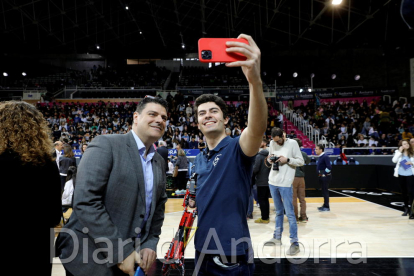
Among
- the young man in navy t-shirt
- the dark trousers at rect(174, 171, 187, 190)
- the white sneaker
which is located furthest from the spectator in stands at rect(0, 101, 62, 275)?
the dark trousers at rect(174, 171, 187, 190)

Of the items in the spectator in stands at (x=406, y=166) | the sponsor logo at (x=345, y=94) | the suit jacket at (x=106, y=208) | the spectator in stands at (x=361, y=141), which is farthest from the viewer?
the sponsor logo at (x=345, y=94)

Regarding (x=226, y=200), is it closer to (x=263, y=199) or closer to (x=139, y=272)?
(x=139, y=272)

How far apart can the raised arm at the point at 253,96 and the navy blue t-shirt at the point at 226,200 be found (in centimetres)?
14

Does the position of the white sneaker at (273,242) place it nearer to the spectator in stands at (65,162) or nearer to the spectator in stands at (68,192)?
the spectator in stands at (68,192)

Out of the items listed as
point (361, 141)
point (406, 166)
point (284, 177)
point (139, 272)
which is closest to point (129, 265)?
point (139, 272)

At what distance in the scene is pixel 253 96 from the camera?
1.50 m

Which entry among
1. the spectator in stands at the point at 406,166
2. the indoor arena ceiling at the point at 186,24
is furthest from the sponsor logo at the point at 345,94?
the spectator in stands at the point at 406,166

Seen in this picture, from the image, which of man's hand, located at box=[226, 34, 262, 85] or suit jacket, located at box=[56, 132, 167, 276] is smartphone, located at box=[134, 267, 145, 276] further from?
man's hand, located at box=[226, 34, 262, 85]

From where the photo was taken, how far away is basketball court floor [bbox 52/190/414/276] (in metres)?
4.03

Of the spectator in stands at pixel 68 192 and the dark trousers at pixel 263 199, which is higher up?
the spectator in stands at pixel 68 192

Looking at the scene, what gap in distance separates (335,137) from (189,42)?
841 inches

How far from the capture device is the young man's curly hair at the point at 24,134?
5.54 feet

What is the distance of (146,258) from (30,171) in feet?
2.81

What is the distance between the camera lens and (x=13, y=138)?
170 cm
